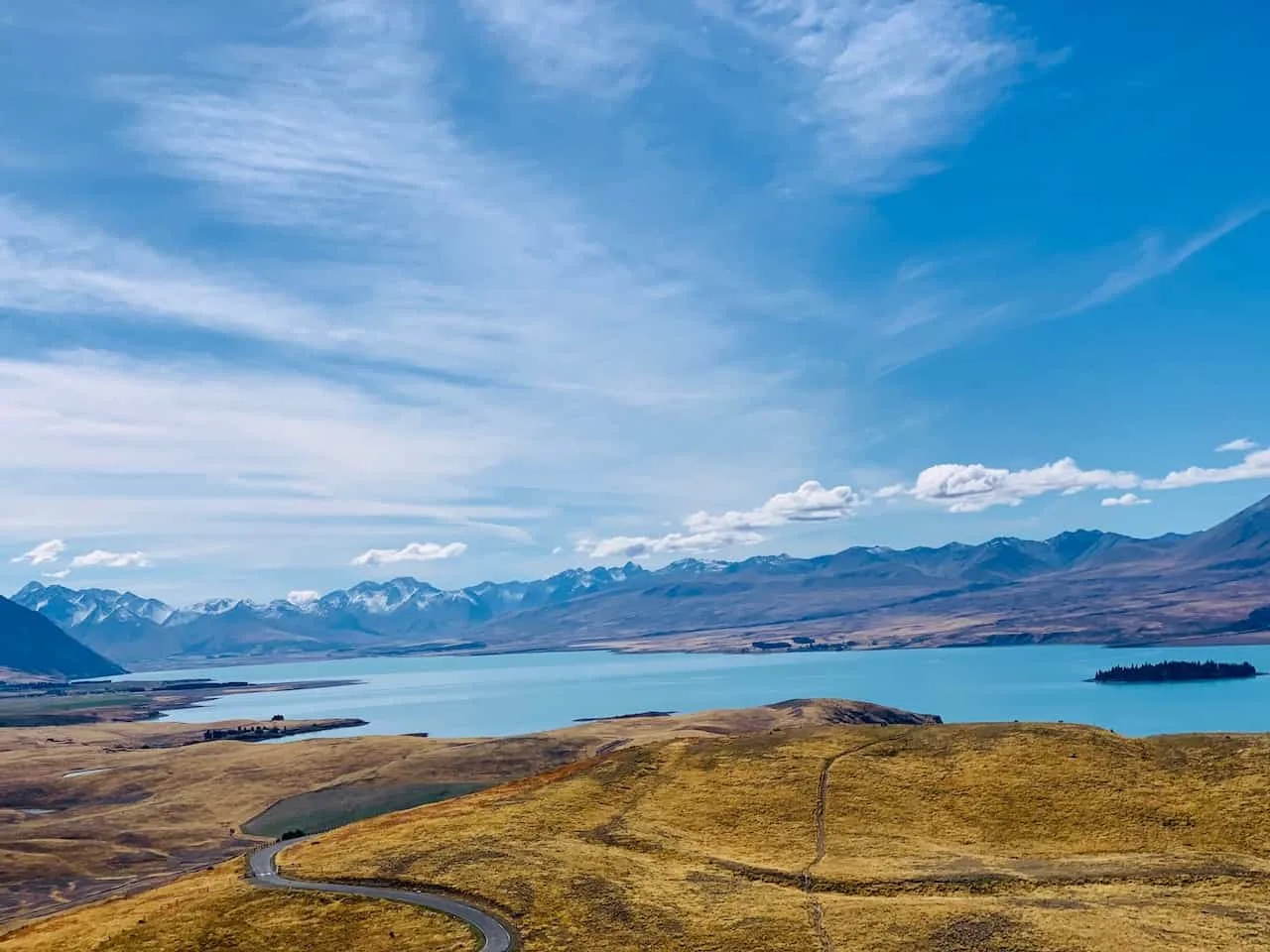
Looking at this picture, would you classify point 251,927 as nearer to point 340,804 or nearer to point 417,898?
point 417,898

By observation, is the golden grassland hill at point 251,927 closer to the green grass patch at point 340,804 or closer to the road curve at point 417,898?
the road curve at point 417,898

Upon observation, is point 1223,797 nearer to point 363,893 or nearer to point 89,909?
point 363,893

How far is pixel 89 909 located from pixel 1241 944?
80.3 m

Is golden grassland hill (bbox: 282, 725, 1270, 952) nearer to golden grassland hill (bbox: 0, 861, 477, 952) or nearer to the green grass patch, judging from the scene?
golden grassland hill (bbox: 0, 861, 477, 952)

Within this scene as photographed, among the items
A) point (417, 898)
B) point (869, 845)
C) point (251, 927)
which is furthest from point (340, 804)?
point (869, 845)

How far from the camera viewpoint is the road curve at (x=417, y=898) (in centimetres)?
5888

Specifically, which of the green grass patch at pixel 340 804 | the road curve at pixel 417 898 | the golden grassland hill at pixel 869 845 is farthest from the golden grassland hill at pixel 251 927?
the green grass patch at pixel 340 804

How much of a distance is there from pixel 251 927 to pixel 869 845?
→ 46395mm

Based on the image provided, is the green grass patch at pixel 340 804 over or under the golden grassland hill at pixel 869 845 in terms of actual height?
under

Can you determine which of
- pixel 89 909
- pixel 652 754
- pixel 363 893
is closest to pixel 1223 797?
pixel 652 754

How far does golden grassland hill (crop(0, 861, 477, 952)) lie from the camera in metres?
59.3

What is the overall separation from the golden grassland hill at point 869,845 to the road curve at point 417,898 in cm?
147

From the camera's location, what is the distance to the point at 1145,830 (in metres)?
77.9

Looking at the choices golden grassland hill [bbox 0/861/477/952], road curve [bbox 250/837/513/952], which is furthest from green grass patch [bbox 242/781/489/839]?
golden grassland hill [bbox 0/861/477/952]
